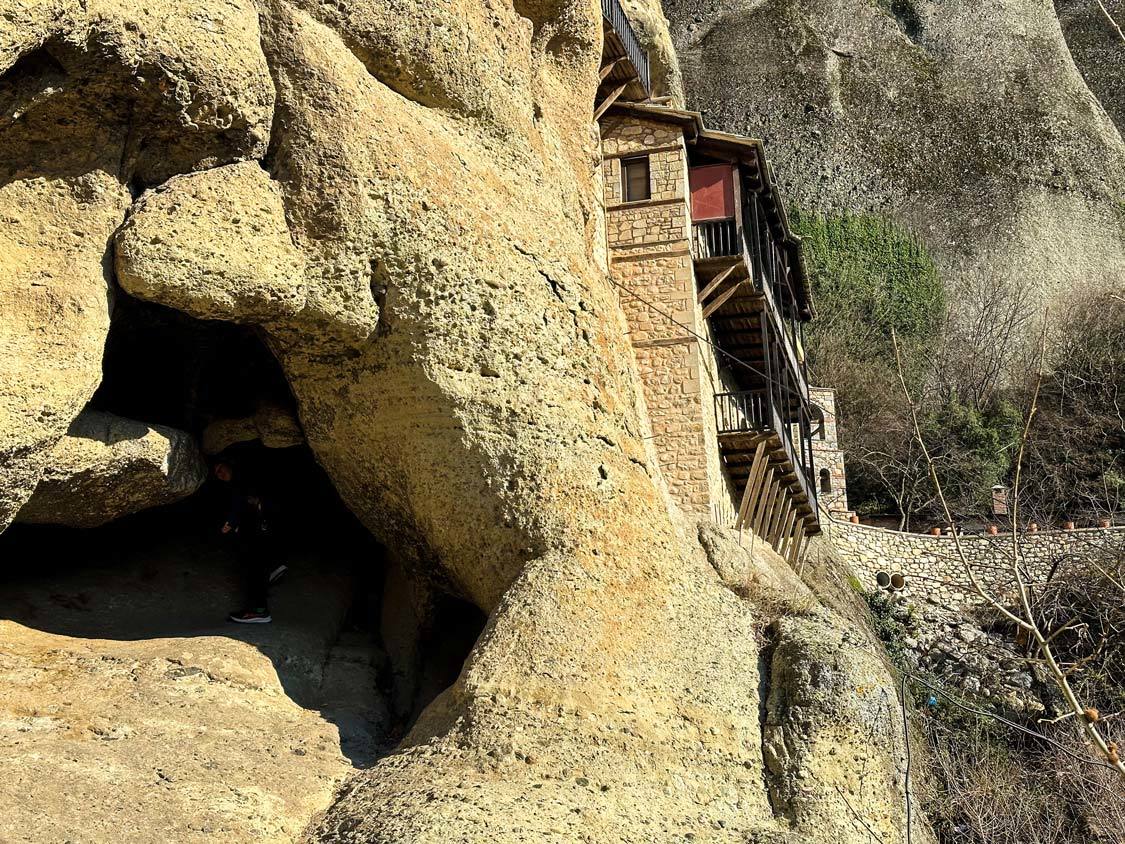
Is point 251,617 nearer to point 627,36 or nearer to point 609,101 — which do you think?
point 609,101

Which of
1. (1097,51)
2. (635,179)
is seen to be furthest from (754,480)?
(1097,51)

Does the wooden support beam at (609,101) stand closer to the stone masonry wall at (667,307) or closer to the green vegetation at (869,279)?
the stone masonry wall at (667,307)

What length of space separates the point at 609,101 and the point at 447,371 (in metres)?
8.05

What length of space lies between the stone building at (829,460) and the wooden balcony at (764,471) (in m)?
7.72

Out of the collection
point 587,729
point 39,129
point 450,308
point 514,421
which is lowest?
point 587,729

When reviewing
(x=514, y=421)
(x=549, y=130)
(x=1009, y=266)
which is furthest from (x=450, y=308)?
(x=1009, y=266)

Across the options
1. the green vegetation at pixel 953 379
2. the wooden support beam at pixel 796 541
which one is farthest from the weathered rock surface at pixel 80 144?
the green vegetation at pixel 953 379

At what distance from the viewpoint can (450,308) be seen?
28.2ft

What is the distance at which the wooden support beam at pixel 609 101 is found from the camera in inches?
606

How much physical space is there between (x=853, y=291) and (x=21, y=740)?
3035 cm

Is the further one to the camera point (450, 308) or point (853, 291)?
point (853, 291)

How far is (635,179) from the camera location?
624 inches

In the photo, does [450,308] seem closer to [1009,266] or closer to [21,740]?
[21,740]

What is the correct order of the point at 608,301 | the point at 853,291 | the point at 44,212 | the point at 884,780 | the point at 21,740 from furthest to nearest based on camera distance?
1. the point at 853,291
2. the point at 608,301
3. the point at 884,780
4. the point at 44,212
5. the point at 21,740
